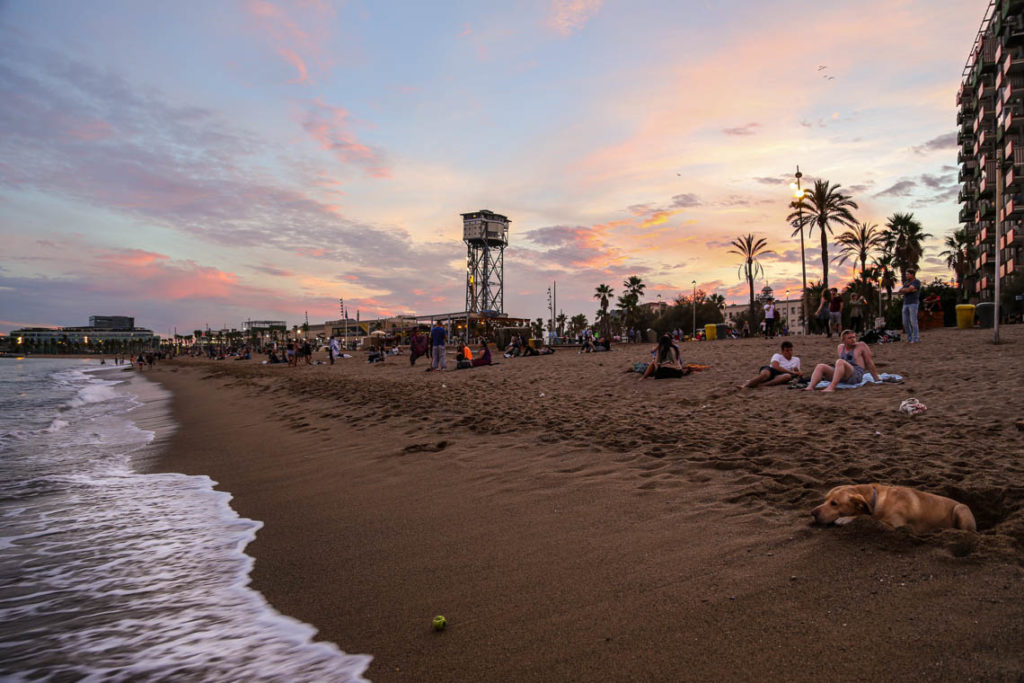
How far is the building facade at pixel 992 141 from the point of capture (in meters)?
41.1

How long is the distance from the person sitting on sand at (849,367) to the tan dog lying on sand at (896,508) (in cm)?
555

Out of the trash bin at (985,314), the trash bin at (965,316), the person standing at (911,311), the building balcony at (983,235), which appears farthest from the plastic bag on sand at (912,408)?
the building balcony at (983,235)

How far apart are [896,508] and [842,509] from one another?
0.93 feet

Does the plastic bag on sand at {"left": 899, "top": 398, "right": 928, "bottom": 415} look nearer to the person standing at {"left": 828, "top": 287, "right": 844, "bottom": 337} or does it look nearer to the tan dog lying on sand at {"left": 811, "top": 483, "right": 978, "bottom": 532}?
the tan dog lying on sand at {"left": 811, "top": 483, "right": 978, "bottom": 532}

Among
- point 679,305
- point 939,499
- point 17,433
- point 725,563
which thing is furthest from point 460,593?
point 679,305

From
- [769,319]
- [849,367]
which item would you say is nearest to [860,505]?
[849,367]

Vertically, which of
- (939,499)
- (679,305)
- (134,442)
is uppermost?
(679,305)

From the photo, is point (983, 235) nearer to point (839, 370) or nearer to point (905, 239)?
point (905, 239)

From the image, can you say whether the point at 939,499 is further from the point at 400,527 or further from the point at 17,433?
the point at 17,433

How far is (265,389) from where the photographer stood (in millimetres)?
17391

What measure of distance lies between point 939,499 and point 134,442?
11.0m

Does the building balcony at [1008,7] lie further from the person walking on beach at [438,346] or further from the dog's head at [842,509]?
the dog's head at [842,509]

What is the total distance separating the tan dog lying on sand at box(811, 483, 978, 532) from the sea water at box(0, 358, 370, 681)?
9.28 ft

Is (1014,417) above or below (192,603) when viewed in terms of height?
above
